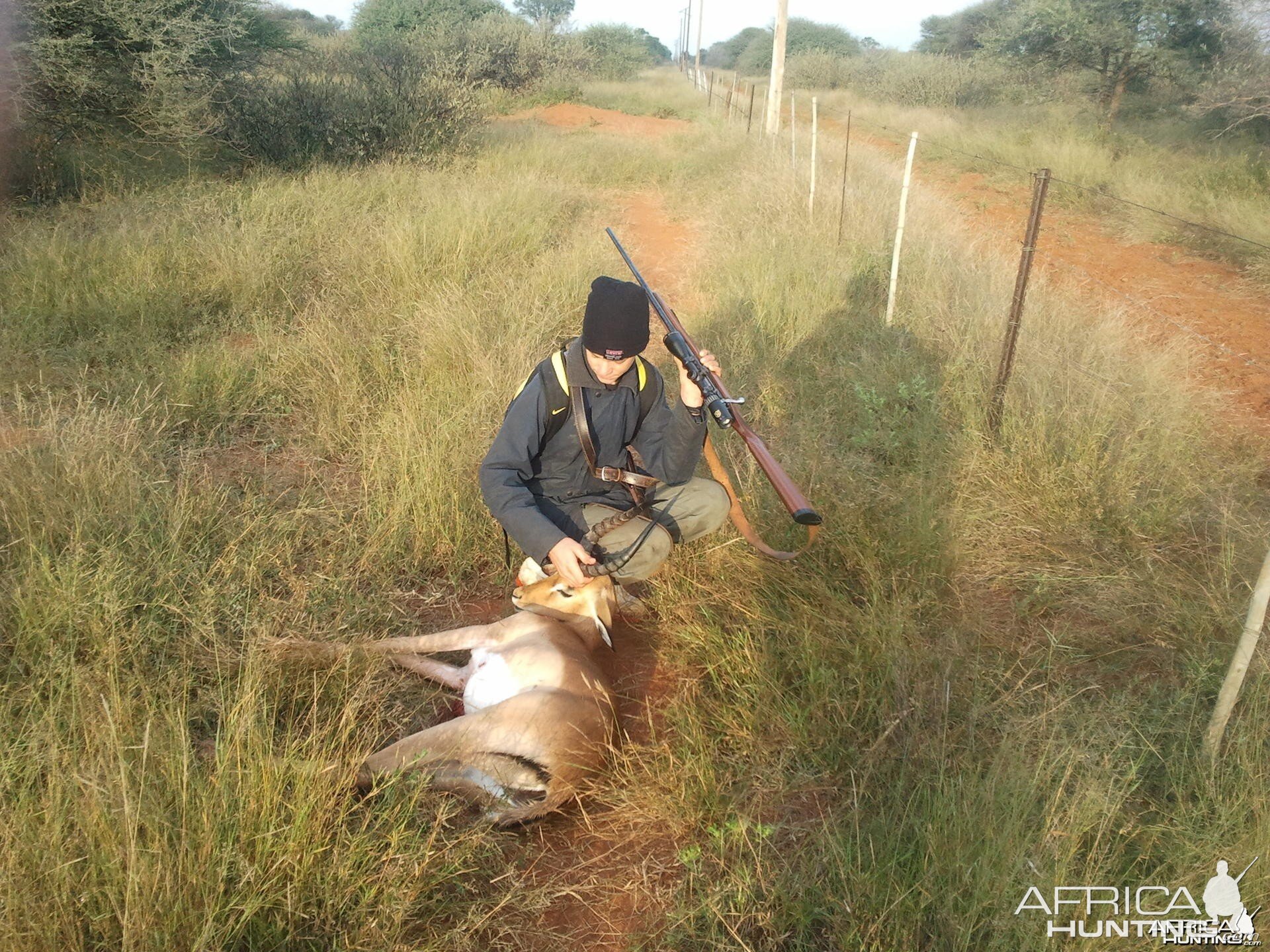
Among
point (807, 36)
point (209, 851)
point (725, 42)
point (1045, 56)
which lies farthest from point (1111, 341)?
point (725, 42)

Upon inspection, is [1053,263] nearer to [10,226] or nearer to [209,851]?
[209,851]

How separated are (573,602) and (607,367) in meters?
0.84

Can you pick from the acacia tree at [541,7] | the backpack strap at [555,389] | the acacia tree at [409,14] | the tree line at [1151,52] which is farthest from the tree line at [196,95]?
the acacia tree at [541,7]

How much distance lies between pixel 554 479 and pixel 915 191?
8.39 m

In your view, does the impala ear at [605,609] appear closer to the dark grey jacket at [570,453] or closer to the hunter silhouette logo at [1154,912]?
the dark grey jacket at [570,453]

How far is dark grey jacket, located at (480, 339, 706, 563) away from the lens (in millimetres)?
2779

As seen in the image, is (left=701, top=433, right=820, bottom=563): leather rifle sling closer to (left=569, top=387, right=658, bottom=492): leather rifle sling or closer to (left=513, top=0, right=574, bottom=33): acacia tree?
(left=569, top=387, right=658, bottom=492): leather rifle sling

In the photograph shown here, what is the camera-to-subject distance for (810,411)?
4.51 m

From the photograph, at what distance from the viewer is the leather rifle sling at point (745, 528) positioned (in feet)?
9.42

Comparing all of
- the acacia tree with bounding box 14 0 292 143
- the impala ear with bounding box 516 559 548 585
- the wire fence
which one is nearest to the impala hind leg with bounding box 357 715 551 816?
the impala ear with bounding box 516 559 548 585

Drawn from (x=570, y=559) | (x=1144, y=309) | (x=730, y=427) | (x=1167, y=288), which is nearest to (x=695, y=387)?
(x=730, y=427)

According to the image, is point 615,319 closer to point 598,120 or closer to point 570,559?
point 570,559

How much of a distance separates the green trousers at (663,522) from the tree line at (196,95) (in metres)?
7.42

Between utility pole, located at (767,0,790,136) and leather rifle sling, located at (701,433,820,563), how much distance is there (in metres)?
Answer: 11.0
